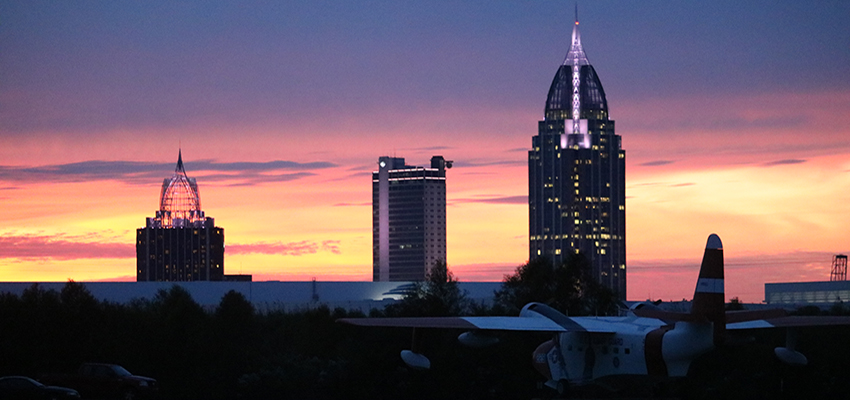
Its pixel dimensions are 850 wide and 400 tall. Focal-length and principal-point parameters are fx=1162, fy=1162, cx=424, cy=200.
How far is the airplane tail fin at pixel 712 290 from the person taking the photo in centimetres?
4919

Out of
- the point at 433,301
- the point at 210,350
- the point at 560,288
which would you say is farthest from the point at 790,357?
the point at 560,288

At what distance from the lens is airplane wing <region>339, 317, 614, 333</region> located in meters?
53.8

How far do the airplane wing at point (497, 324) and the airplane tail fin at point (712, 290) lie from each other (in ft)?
19.1

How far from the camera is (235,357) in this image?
83000 mm

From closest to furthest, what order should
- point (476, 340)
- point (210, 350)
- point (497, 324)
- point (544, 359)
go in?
point (476, 340) < point (497, 324) < point (544, 359) < point (210, 350)

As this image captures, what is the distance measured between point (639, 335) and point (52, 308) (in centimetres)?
5009

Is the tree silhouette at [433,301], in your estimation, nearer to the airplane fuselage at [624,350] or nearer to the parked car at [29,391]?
the airplane fuselage at [624,350]

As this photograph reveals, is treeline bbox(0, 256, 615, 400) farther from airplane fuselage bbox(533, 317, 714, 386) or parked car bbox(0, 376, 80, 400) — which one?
airplane fuselage bbox(533, 317, 714, 386)

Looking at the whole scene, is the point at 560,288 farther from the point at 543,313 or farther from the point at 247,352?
the point at 543,313

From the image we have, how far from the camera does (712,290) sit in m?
49.4

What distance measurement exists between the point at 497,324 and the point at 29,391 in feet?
75.6

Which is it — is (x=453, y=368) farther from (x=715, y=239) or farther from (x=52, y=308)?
(x=52, y=308)

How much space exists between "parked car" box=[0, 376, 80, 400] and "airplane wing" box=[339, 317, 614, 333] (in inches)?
580

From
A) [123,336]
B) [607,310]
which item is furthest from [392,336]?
[607,310]
